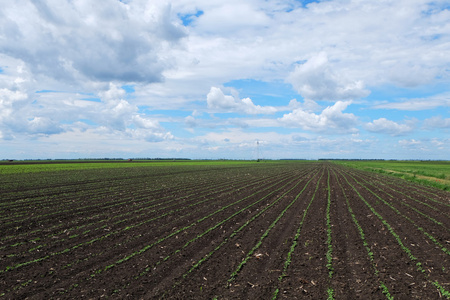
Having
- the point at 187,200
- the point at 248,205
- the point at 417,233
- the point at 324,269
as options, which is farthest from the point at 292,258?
the point at 187,200

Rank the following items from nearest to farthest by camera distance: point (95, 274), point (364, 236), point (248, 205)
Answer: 1. point (95, 274)
2. point (364, 236)
3. point (248, 205)

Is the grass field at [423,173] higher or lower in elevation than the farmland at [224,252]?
higher

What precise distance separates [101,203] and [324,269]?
634 inches

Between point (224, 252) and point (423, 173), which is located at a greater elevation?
point (423, 173)

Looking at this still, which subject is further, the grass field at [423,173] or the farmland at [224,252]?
the grass field at [423,173]

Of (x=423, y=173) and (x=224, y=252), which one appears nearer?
(x=224, y=252)

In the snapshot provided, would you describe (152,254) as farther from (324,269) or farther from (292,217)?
Answer: (292,217)

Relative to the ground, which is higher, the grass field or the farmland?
the grass field

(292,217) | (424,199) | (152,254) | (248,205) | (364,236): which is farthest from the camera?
(424,199)

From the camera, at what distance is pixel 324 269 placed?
339 inches

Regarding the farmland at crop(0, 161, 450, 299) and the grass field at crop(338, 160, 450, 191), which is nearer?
the farmland at crop(0, 161, 450, 299)

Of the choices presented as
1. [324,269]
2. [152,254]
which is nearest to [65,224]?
[152,254]

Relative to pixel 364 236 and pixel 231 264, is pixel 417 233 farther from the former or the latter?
pixel 231 264

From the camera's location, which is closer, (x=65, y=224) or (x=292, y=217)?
(x=65, y=224)
